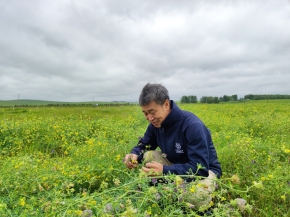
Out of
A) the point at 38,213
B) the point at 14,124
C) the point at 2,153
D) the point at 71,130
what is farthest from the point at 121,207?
the point at 14,124

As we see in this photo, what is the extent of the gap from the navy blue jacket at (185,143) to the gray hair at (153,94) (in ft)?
0.58

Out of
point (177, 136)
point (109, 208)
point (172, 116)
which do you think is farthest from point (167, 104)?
point (109, 208)

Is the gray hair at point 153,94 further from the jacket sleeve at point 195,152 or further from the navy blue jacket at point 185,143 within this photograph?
→ the jacket sleeve at point 195,152

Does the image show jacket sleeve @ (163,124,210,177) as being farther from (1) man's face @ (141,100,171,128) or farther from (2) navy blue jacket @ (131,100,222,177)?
(1) man's face @ (141,100,171,128)

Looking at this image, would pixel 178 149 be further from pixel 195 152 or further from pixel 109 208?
pixel 109 208

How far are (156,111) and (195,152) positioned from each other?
21.6 inches

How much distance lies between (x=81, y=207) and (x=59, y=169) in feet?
5.01

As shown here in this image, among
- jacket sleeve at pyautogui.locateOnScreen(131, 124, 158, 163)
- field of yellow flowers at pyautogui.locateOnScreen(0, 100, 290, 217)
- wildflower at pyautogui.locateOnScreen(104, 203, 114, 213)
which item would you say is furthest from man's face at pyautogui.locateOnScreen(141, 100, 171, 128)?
wildflower at pyautogui.locateOnScreen(104, 203, 114, 213)

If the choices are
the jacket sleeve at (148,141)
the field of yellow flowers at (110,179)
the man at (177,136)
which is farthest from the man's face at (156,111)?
the field of yellow flowers at (110,179)

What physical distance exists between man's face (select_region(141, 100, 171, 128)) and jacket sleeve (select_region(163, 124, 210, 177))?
290mm

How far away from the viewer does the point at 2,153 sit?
16.0 feet

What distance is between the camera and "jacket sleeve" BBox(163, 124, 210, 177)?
7.12 feet

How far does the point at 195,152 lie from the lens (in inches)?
88.0

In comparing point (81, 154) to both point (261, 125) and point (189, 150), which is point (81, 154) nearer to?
point (189, 150)
